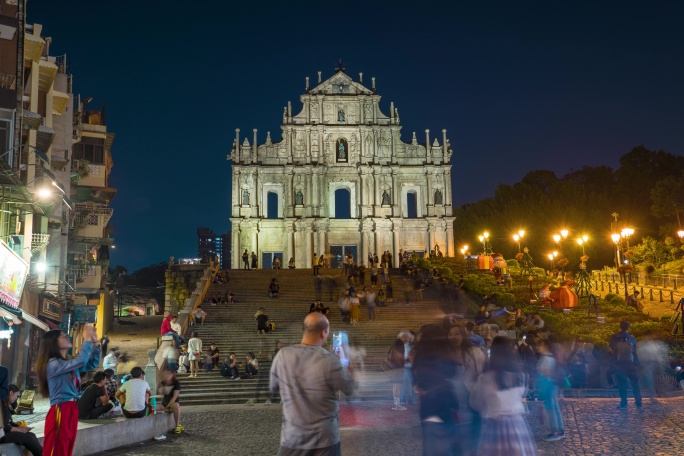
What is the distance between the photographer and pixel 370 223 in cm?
5372

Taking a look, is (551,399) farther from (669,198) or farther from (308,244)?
(669,198)

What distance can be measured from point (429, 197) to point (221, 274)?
76.0 feet

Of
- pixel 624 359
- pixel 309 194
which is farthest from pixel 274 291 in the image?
pixel 309 194

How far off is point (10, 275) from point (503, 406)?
47.4ft

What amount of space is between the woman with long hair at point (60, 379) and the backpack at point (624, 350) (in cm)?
1009

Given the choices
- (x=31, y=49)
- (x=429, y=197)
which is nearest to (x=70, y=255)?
(x=31, y=49)

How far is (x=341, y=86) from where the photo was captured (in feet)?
182

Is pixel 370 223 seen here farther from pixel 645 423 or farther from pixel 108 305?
pixel 645 423

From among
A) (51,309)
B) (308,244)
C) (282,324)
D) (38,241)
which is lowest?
(282,324)

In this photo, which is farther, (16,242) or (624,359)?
(16,242)

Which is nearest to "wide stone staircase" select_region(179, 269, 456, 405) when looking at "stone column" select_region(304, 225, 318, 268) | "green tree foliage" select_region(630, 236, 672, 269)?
"stone column" select_region(304, 225, 318, 268)

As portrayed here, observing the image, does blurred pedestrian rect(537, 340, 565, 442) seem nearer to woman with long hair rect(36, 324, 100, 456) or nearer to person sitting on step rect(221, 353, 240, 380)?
woman with long hair rect(36, 324, 100, 456)

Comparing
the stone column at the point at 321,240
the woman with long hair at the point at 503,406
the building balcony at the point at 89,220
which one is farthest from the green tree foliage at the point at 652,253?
the woman with long hair at the point at 503,406

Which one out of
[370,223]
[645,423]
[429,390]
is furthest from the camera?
[370,223]
